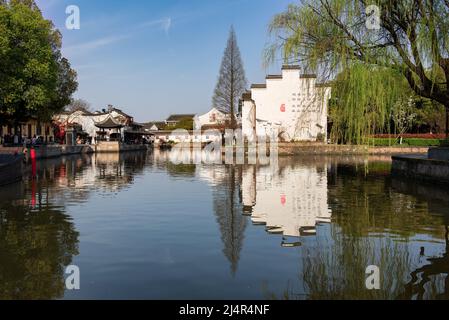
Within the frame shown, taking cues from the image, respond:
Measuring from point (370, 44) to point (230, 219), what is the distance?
16.7 ft

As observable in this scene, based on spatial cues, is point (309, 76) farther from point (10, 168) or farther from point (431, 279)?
point (10, 168)

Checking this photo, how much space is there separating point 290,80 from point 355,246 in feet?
151

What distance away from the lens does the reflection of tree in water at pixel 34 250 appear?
5082mm

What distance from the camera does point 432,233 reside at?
793 centimetres

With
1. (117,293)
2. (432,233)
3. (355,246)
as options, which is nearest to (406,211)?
(432,233)

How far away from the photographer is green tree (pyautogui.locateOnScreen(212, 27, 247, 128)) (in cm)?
5628

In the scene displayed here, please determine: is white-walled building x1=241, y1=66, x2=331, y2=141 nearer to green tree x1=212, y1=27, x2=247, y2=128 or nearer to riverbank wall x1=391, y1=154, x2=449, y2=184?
green tree x1=212, y1=27, x2=247, y2=128

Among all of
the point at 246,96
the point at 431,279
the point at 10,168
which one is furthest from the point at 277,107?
the point at 431,279

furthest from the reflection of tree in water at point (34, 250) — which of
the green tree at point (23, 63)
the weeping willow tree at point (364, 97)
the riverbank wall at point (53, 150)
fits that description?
the green tree at point (23, 63)

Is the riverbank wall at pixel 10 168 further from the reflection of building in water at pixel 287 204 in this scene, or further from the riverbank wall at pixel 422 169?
the riverbank wall at pixel 422 169

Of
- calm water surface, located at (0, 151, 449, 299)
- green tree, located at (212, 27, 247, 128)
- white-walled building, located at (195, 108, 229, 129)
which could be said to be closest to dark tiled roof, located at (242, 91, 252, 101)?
green tree, located at (212, 27, 247, 128)

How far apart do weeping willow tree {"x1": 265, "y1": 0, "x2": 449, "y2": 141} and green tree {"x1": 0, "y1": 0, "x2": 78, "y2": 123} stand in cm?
2409

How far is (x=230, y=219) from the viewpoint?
9.50 m

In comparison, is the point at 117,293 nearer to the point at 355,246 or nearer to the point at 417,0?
the point at 355,246
